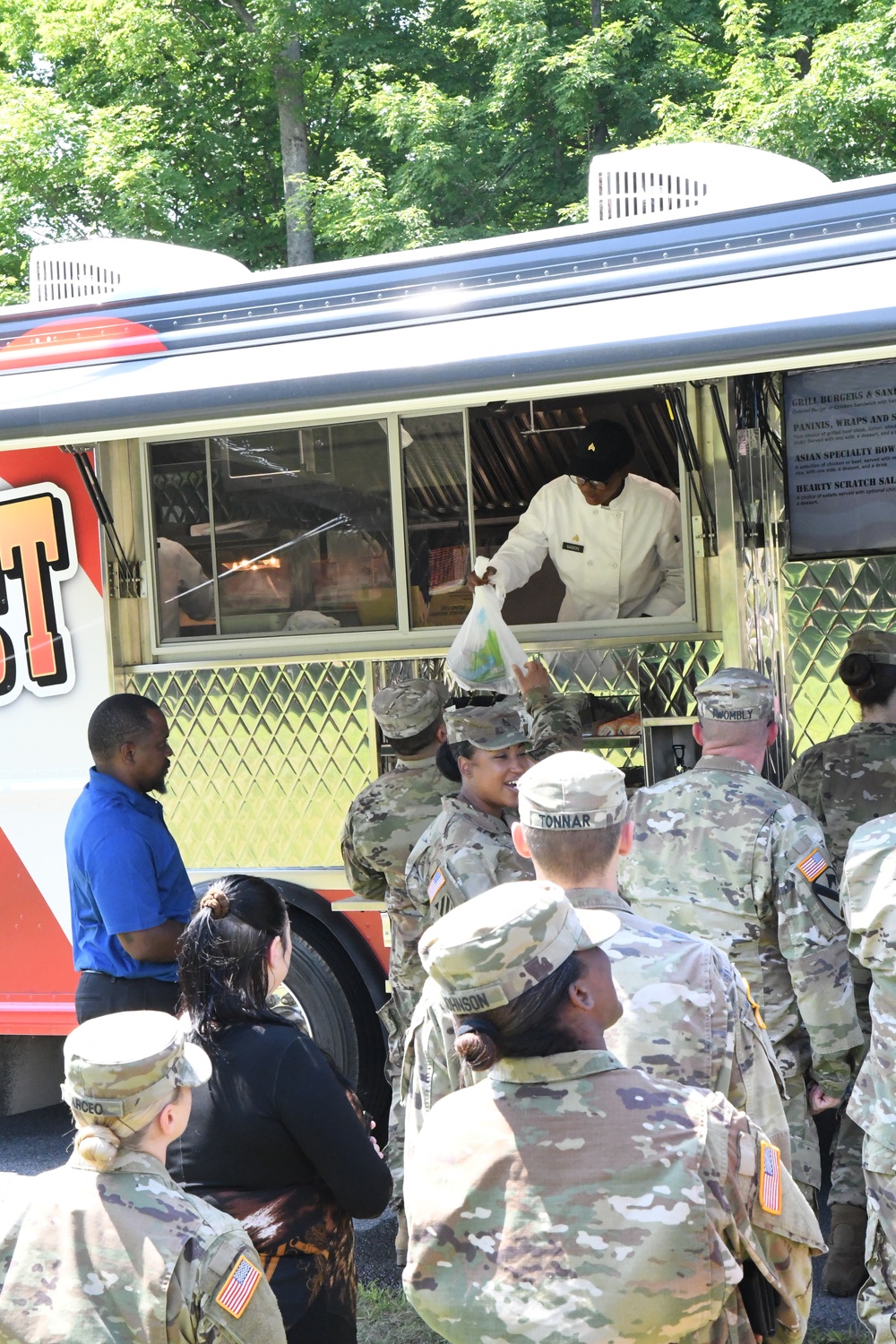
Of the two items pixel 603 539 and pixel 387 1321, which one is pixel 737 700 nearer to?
pixel 603 539

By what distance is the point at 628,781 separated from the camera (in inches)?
194

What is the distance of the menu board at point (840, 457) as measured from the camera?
15.3 ft

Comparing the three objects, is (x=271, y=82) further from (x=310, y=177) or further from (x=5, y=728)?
(x=5, y=728)

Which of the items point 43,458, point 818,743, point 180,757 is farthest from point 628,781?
point 43,458

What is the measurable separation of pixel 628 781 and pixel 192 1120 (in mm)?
2634

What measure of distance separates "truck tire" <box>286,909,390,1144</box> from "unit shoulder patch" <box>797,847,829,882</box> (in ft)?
6.82

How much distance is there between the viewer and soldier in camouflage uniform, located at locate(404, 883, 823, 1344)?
1.74m

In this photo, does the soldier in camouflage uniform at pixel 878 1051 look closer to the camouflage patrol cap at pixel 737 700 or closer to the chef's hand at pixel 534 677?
the camouflage patrol cap at pixel 737 700

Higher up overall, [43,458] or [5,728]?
[43,458]

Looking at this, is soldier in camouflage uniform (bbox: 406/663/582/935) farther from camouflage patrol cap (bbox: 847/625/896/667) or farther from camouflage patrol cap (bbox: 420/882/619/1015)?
camouflage patrol cap (bbox: 420/882/619/1015)

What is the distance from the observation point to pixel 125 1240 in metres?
2.05

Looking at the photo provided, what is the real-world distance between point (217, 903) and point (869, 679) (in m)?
2.44

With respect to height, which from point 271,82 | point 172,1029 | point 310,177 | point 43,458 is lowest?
point 172,1029

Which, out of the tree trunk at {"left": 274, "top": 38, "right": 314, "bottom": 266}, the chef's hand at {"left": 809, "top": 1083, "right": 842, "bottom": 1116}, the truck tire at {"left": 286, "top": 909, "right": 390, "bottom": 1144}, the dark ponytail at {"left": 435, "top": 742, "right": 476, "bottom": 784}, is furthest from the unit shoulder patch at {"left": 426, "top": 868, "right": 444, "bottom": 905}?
the tree trunk at {"left": 274, "top": 38, "right": 314, "bottom": 266}
